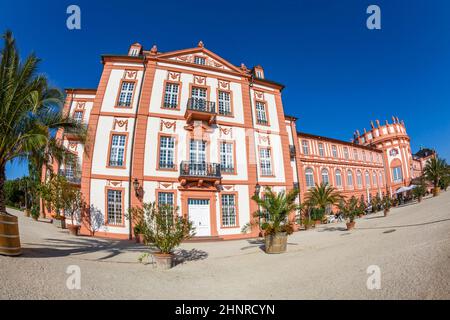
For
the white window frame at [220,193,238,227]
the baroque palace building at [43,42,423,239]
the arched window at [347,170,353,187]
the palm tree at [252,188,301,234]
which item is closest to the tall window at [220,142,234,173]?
the baroque palace building at [43,42,423,239]

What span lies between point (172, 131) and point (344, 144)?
26.3 metres

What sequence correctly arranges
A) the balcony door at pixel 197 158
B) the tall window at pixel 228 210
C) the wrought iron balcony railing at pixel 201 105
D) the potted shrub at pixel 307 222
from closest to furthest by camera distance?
1. the potted shrub at pixel 307 222
2. the balcony door at pixel 197 158
3. the tall window at pixel 228 210
4. the wrought iron balcony railing at pixel 201 105

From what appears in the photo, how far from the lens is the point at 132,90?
54.3 feet

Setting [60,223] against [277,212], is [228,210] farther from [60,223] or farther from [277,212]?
[60,223]

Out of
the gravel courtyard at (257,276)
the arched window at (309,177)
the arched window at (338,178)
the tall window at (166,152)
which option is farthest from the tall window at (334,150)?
the gravel courtyard at (257,276)

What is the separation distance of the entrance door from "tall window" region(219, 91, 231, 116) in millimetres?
7208

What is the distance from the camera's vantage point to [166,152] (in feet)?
51.4

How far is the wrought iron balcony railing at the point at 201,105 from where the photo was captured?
16422 millimetres

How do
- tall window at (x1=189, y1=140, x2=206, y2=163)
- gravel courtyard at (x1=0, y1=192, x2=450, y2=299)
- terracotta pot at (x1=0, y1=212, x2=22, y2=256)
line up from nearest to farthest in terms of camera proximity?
1. gravel courtyard at (x1=0, y1=192, x2=450, y2=299)
2. terracotta pot at (x1=0, y1=212, x2=22, y2=256)
3. tall window at (x1=189, y1=140, x2=206, y2=163)

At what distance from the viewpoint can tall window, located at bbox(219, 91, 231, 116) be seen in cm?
1777

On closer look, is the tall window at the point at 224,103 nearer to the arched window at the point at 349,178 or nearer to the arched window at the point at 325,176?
the arched window at the point at 325,176

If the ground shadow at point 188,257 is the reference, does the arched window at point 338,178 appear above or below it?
above

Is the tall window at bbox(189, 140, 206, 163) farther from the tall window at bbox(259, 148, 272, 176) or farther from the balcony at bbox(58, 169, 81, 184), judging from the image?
the balcony at bbox(58, 169, 81, 184)

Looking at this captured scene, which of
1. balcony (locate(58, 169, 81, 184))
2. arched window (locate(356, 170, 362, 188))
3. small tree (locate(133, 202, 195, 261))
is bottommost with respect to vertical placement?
small tree (locate(133, 202, 195, 261))
